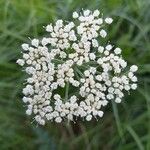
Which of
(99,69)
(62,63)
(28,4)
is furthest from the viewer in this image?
(28,4)

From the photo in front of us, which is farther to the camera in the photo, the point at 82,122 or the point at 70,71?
the point at 82,122

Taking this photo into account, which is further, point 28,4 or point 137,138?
point 28,4

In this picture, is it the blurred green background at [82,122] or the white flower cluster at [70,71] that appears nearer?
the white flower cluster at [70,71]

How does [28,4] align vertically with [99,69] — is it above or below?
above

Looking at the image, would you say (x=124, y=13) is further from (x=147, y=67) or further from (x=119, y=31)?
(x=147, y=67)

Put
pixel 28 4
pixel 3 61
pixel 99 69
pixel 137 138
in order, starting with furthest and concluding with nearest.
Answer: pixel 28 4
pixel 3 61
pixel 137 138
pixel 99 69

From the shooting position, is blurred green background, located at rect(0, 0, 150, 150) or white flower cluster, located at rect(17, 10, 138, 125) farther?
blurred green background, located at rect(0, 0, 150, 150)

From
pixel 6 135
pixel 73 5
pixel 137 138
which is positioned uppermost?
pixel 73 5

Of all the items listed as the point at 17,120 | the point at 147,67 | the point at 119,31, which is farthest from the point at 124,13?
the point at 17,120
